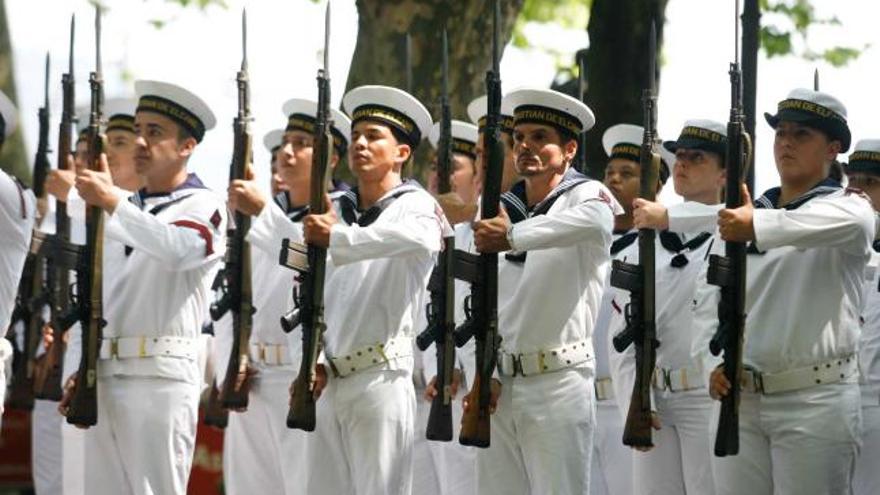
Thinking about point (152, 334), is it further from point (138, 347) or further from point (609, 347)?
point (609, 347)

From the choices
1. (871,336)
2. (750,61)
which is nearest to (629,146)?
(871,336)

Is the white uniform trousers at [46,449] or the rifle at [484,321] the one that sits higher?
the rifle at [484,321]

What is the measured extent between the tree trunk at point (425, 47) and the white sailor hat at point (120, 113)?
2.39m

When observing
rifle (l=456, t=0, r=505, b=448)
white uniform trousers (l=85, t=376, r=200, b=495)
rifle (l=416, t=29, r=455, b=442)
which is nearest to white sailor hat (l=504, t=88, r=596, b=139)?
rifle (l=456, t=0, r=505, b=448)

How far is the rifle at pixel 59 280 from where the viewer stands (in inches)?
515

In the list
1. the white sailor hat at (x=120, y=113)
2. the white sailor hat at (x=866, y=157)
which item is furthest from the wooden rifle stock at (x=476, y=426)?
the white sailor hat at (x=120, y=113)

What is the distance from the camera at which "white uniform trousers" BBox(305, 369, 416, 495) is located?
1121 cm

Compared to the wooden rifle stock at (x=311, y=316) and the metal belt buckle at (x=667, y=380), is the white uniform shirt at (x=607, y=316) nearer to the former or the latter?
the metal belt buckle at (x=667, y=380)

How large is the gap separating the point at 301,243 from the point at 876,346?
3.26m

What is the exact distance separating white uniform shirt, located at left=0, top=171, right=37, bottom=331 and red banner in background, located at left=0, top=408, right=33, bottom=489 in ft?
15.0

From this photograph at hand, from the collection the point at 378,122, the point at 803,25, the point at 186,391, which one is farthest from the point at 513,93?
the point at 803,25

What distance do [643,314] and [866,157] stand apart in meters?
1.82

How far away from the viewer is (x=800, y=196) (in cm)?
1055

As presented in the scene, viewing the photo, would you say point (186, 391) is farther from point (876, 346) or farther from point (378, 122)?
point (876, 346)
